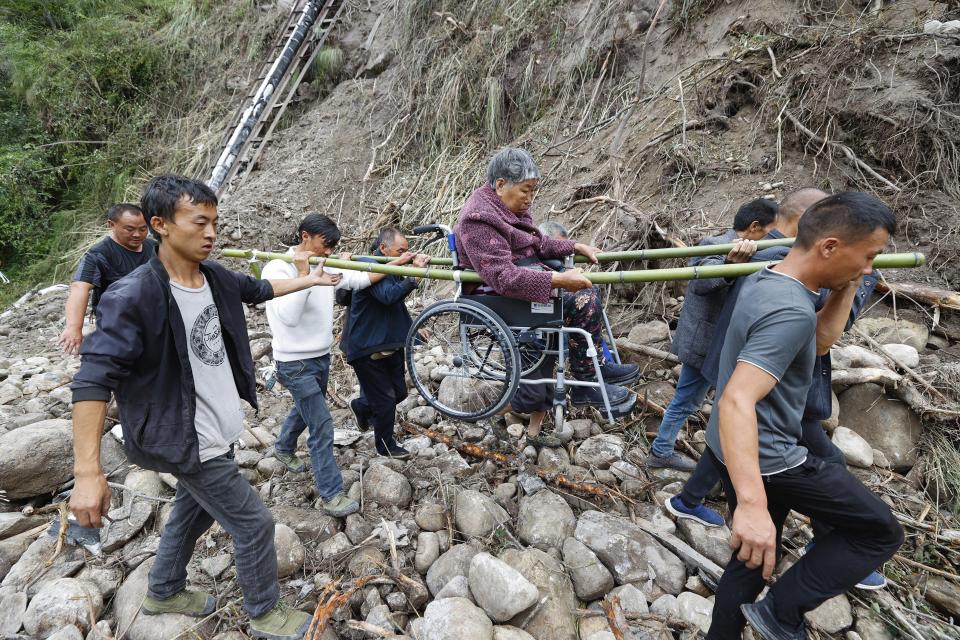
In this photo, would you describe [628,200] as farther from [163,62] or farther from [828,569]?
[163,62]

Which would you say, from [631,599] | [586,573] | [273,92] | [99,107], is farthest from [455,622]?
[99,107]

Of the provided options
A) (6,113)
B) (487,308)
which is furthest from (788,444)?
(6,113)

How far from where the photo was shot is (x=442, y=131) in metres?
7.43

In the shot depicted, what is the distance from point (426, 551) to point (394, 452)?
856 millimetres

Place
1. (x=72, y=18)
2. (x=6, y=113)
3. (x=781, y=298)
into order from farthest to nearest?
(x=72, y=18) < (x=6, y=113) < (x=781, y=298)

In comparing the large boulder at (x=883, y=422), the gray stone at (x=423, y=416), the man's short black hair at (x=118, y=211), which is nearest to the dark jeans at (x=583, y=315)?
the gray stone at (x=423, y=416)

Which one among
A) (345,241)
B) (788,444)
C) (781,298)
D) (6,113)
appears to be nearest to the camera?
(781,298)

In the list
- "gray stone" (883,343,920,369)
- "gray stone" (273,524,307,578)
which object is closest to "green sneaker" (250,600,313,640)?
"gray stone" (273,524,307,578)

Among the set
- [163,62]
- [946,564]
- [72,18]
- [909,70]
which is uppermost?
[72,18]

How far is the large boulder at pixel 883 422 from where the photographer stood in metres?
3.05

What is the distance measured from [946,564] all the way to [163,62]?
48.3 ft

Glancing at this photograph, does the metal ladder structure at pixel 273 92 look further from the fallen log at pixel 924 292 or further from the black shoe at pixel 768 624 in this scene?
the black shoe at pixel 768 624

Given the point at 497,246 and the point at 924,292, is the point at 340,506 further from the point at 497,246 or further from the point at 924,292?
the point at 924,292

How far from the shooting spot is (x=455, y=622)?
6.36 ft
